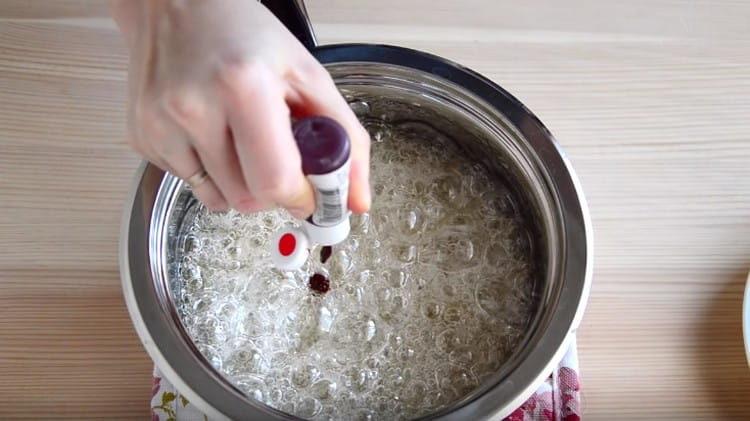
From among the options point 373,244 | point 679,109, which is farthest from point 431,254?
point 679,109

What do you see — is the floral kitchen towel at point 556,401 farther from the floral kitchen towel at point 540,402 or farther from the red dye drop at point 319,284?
the red dye drop at point 319,284

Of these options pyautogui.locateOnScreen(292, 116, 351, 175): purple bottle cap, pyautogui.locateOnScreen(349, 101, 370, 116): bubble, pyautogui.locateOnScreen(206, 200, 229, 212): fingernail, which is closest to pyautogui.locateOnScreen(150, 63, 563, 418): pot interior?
pyautogui.locateOnScreen(349, 101, 370, 116): bubble

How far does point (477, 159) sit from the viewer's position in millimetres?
808

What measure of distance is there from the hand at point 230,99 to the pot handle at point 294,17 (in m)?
0.19

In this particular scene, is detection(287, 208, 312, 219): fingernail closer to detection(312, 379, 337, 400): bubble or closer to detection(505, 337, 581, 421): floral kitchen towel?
detection(312, 379, 337, 400): bubble

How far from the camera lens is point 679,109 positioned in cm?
91

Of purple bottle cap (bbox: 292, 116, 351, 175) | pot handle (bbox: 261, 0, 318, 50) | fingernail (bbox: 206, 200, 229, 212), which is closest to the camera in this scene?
purple bottle cap (bbox: 292, 116, 351, 175)

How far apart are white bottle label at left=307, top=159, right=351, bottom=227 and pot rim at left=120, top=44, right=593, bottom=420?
0.17 meters

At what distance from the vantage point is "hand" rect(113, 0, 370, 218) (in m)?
0.47

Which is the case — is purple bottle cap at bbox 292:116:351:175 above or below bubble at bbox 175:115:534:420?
above

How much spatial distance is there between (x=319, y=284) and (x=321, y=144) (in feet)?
1.00

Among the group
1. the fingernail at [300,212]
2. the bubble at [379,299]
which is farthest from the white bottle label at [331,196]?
the bubble at [379,299]

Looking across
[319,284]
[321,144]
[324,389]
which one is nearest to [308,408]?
[324,389]

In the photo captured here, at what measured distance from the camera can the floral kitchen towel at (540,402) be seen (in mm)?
729
